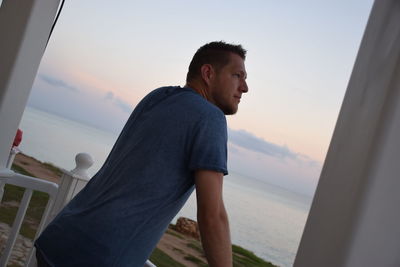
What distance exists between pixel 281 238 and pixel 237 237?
3.32 metres

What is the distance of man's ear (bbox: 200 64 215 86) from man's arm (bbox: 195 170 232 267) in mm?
379

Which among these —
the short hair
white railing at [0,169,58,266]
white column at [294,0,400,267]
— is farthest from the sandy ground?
white column at [294,0,400,267]

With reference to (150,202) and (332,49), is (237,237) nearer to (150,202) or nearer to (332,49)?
(332,49)

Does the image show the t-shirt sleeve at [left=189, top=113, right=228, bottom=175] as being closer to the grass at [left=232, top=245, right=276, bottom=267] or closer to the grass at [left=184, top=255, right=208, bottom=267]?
the grass at [left=184, top=255, right=208, bottom=267]

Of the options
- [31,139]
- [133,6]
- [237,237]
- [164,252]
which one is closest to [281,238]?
[237,237]

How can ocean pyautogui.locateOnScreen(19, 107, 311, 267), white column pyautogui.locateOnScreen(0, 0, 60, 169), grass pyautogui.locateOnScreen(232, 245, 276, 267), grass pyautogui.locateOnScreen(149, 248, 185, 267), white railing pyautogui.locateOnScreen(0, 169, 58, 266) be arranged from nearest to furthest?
white column pyautogui.locateOnScreen(0, 0, 60, 169) < white railing pyautogui.locateOnScreen(0, 169, 58, 266) < grass pyautogui.locateOnScreen(149, 248, 185, 267) < grass pyautogui.locateOnScreen(232, 245, 276, 267) < ocean pyautogui.locateOnScreen(19, 107, 311, 267)

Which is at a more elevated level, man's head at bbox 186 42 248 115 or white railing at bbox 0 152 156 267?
man's head at bbox 186 42 248 115

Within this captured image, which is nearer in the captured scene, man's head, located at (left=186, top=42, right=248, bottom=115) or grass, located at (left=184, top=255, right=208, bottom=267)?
man's head, located at (left=186, top=42, right=248, bottom=115)

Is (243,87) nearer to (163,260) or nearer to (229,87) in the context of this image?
(229,87)

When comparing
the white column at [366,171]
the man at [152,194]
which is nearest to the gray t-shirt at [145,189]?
the man at [152,194]

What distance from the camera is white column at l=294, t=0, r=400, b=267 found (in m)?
0.78

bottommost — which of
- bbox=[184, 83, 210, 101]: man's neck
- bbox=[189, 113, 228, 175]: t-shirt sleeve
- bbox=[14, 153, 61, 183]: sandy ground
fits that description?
bbox=[14, 153, 61, 183]: sandy ground

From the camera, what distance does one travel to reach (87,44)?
21172 mm

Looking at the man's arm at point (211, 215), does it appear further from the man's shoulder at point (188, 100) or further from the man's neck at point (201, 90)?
the man's neck at point (201, 90)
